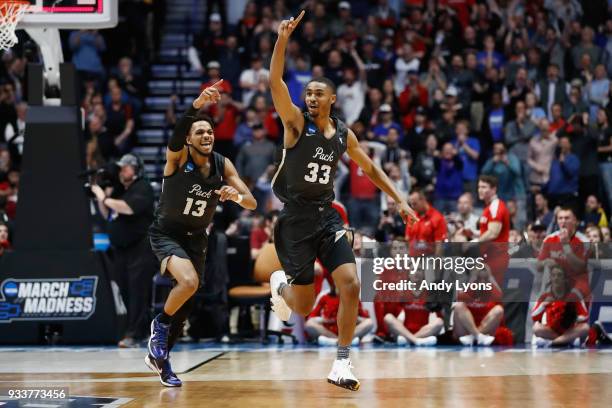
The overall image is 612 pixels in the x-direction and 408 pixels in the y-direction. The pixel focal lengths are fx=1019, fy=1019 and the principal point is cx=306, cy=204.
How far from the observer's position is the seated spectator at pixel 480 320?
39.9 feet

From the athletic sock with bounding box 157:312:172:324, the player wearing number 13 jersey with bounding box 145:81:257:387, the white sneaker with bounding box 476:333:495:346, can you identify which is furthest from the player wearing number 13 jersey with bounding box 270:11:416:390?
the white sneaker with bounding box 476:333:495:346

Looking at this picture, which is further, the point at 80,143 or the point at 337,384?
the point at 80,143

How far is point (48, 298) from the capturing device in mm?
12328

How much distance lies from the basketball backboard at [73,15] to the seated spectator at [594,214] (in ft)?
25.6

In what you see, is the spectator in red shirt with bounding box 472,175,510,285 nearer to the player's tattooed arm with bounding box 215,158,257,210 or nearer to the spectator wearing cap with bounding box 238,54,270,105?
the player's tattooed arm with bounding box 215,158,257,210

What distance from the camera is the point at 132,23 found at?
20.7 metres

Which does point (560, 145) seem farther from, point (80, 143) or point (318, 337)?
point (80, 143)

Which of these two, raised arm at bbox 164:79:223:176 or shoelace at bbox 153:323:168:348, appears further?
shoelace at bbox 153:323:168:348

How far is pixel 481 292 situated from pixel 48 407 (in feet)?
20.2

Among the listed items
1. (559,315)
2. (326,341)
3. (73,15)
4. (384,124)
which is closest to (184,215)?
(73,15)

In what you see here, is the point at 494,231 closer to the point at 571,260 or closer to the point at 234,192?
the point at 571,260

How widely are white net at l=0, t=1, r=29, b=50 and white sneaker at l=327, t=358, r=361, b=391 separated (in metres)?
5.29

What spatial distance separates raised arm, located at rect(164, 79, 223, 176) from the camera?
27.0 feet

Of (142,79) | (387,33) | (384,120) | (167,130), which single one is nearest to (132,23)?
(142,79)
